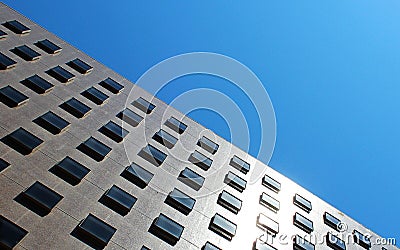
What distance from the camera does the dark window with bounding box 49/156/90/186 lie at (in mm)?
20875

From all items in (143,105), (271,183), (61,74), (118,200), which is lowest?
(118,200)

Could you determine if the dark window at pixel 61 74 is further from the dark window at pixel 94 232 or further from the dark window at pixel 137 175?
the dark window at pixel 94 232

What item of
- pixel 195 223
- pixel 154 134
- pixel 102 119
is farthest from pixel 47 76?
pixel 195 223

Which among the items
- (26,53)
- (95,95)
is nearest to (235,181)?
(95,95)

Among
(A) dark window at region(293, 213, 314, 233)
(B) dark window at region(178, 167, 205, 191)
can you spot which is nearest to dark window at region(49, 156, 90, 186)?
(B) dark window at region(178, 167, 205, 191)

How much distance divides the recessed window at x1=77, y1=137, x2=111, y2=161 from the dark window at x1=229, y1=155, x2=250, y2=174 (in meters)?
11.2

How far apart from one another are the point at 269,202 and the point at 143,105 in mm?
12929

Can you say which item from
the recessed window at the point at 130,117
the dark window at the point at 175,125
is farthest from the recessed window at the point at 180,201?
the dark window at the point at 175,125

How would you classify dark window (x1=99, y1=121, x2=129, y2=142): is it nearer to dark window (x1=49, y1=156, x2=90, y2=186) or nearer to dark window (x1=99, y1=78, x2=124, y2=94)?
dark window (x1=49, y1=156, x2=90, y2=186)

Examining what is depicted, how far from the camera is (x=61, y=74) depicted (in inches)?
1151

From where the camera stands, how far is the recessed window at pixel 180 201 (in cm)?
2380

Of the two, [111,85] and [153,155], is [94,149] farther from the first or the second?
[111,85]

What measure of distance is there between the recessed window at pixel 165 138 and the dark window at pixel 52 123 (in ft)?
23.2

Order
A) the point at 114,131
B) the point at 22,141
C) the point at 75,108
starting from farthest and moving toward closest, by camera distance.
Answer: the point at 114,131 → the point at 75,108 → the point at 22,141
